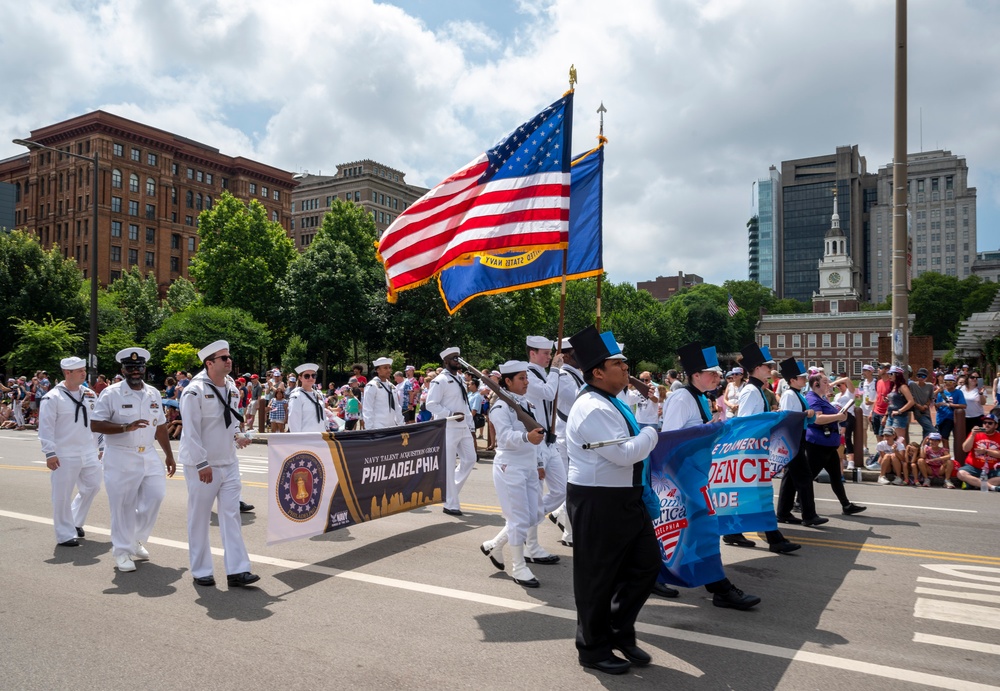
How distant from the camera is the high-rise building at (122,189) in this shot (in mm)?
88312

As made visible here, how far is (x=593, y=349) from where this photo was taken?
505 centimetres

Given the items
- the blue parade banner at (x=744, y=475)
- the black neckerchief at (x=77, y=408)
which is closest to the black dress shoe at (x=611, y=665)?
the blue parade banner at (x=744, y=475)

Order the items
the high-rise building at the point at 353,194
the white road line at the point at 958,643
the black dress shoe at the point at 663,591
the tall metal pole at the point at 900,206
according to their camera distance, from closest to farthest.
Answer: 1. the white road line at the point at 958,643
2. the black dress shoe at the point at 663,591
3. the tall metal pole at the point at 900,206
4. the high-rise building at the point at 353,194

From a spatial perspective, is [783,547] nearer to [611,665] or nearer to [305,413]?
[611,665]

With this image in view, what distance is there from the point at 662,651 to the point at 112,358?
46.0 meters

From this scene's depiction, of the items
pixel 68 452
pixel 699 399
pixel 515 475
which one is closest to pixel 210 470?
pixel 515 475

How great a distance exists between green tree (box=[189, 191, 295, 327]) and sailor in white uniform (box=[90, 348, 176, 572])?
52.2 m

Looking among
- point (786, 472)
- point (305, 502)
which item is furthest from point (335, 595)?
point (786, 472)

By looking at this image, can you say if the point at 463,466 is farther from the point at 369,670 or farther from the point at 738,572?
the point at 369,670

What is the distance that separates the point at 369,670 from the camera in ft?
15.5

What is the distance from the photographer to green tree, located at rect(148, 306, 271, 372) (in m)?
45.4

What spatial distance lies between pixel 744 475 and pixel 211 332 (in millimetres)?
43408

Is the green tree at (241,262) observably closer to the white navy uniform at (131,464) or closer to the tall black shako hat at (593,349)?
the white navy uniform at (131,464)

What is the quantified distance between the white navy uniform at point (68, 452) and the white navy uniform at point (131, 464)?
2.70 ft
